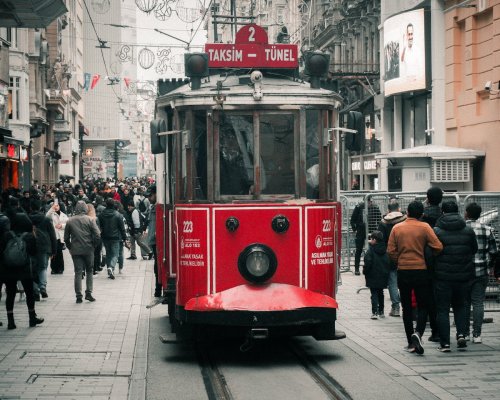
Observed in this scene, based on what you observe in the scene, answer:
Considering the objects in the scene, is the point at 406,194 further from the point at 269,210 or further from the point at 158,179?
the point at 269,210

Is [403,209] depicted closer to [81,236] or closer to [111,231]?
[81,236]

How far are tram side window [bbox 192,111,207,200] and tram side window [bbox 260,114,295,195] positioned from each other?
66 centimetres

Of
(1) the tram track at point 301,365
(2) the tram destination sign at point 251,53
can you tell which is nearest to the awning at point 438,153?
(2) the tram destination sign at point 251,53

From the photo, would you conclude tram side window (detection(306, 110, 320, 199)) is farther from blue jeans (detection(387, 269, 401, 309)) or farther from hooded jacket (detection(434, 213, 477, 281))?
blue jeans (detection(387, 269, 401, 309))

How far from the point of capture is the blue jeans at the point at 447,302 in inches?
468

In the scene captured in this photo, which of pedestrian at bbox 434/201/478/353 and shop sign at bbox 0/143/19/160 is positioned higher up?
shop sign at bbox 0/143/19/160

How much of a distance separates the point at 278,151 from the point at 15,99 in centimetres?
3414

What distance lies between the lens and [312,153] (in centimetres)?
1150

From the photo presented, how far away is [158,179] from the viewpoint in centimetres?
1341

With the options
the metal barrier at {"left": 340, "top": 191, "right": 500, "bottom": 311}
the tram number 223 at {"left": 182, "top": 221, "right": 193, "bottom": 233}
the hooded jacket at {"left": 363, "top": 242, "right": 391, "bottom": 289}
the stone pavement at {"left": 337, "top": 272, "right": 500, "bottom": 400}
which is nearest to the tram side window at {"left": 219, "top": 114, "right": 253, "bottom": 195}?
the tram number 223 at {"left": 182, "top": 221, "right": 193, "bottom": 233}

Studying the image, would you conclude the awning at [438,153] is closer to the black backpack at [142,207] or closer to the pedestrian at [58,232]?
the black backpack at [142,207]

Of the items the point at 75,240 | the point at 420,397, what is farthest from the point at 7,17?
the point at 420,397

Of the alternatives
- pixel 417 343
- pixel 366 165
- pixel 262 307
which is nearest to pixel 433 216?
pixel 417 343

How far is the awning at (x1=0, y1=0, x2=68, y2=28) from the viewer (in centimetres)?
1978
